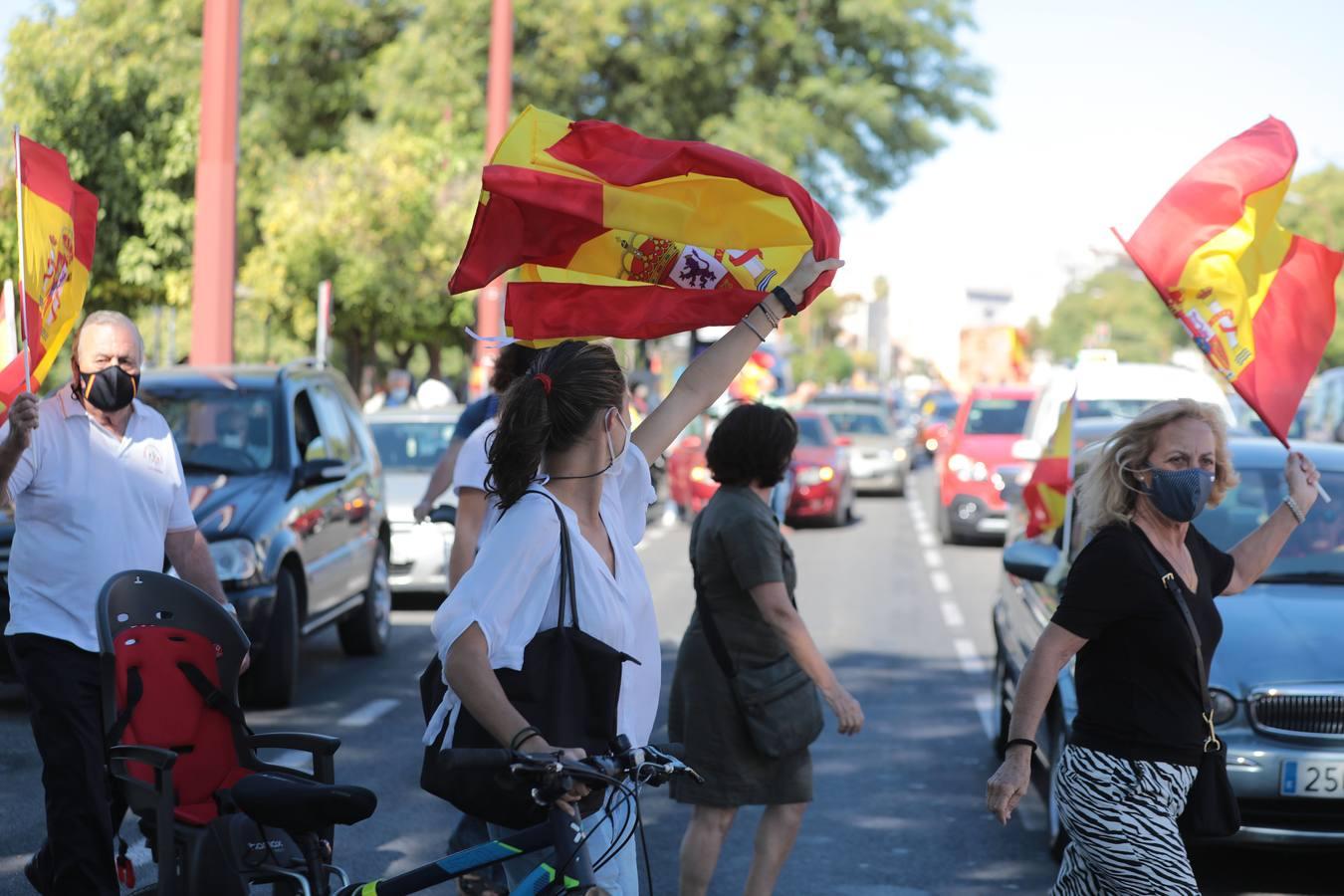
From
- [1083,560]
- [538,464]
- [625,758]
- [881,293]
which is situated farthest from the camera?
[881,293]

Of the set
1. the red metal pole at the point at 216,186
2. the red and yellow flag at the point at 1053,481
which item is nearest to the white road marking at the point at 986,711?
the red and yellow flag at the point at 1053,481

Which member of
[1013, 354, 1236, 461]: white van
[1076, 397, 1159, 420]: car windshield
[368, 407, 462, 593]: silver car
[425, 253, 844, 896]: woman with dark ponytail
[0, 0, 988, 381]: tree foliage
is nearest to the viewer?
[425, 253, 844, 896]: woman with dark ponytail

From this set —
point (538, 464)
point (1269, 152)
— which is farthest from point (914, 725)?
point (538, 464)

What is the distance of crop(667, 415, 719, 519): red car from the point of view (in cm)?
2103

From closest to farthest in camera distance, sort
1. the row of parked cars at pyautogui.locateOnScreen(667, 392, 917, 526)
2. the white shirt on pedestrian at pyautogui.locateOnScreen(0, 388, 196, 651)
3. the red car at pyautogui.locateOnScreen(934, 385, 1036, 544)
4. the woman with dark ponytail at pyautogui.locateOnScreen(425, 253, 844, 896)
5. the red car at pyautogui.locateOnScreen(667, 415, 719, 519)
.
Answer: the woman with dark ponytail at pyautogui.locateOnScreen(425, 253, 844, 896) < the white shirt on pedestrian at pyautogui.locateOnScreen(0, 388, 196, 651) < the red car at pyautogui.locateOnScreen(934, 385, 1036, 544) < the red car at pyautogui.locateOnScreen(667, 415, 719, 519) < the row of parked cars at pyautogui.locateOnScreen(667, 392, 917, 526)

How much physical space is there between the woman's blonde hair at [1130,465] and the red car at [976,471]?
597 inches

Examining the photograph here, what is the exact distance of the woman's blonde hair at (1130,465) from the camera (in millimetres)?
4312

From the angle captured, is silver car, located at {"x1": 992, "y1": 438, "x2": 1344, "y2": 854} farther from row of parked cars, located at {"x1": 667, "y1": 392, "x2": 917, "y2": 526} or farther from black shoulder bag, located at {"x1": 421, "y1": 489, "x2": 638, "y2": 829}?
row of parked cars, located at {"x1": 667, "y1": 392, "x2": 917, "y2": 526}

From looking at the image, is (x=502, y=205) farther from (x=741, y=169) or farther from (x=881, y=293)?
(x=881, y=293)

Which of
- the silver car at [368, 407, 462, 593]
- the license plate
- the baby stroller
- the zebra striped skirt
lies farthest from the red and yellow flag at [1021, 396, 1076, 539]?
the silver car at [368, 407, 462, 593]

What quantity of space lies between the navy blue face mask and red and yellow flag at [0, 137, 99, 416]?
3.05 m

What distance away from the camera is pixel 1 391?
534 centimetres

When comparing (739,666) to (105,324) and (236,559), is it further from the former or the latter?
(236,559)

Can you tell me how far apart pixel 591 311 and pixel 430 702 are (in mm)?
1157
